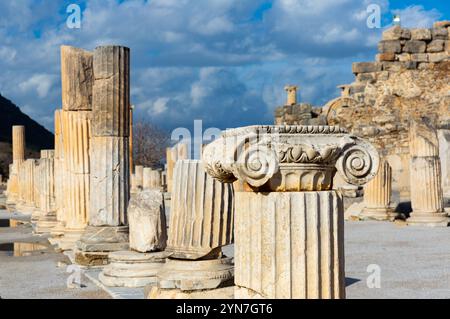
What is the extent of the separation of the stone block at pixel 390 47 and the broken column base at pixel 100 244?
1874 cm

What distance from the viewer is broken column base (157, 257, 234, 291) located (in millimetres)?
7383

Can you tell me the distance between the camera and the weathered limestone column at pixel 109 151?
11.0 metres

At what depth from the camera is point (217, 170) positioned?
4949mm

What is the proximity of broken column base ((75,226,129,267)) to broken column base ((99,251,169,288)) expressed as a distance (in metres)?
1.31

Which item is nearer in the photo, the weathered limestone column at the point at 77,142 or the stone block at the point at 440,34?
the weathered limestone column at the point at 77,142

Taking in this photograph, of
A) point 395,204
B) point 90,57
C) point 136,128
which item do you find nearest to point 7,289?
point 90,57

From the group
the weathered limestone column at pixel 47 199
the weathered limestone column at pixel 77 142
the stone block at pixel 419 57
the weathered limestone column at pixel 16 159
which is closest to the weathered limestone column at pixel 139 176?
the weathered limestone column at pixel 16 159

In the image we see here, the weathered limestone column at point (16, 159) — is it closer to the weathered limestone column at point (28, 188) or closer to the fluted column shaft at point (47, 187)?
the weathered limestone column at point (28, 188)

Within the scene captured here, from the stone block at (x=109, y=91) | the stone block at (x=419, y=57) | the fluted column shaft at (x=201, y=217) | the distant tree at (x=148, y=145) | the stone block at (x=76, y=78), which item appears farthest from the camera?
the distant tree at (x=148, y=145)

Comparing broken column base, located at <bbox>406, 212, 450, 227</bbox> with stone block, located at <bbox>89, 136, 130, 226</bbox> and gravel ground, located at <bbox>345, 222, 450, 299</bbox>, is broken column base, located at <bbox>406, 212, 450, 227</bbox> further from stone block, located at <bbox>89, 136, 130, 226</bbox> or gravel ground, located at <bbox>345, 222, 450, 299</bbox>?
stone block, located at <bbox>89, 136, 130, 226</bbox>

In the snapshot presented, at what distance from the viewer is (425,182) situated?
15.9 m

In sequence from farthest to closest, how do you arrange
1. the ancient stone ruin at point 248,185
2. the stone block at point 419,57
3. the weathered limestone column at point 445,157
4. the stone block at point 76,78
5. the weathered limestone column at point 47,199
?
the stone block at point 419,57, the weathered limestone column at point 445,157, the weathered limestone column at point 47,199, the stone block at point 76,78, the ancient stone ruin at point 248,185

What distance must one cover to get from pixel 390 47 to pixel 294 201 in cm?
2394

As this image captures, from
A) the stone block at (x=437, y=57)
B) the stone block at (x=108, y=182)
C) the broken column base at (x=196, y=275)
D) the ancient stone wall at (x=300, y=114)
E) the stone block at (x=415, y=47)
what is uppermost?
the stone block at (x=415, y=47)
